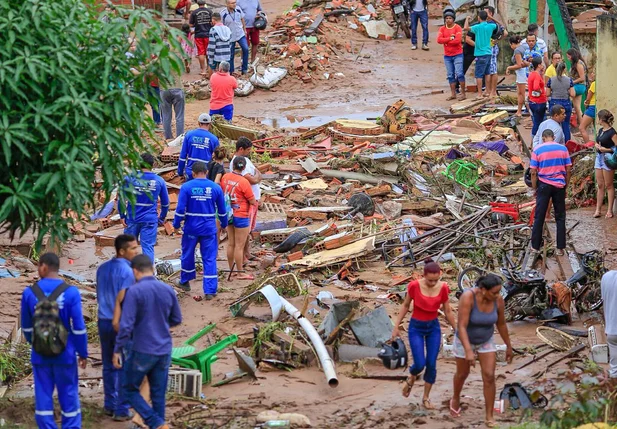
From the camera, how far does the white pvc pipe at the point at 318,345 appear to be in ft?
33.1

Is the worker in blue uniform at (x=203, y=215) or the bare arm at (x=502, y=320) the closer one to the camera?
the bare arm at (x=502, y=320)

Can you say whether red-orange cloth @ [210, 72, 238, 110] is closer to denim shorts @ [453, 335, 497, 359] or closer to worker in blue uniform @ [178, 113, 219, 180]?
worker in blue uniform @ [178, 113, 219, 180]

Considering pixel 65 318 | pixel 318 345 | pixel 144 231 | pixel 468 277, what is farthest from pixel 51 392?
pixel 468 277

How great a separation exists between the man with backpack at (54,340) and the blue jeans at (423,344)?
9.61ft

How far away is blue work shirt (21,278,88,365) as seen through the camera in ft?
27.5

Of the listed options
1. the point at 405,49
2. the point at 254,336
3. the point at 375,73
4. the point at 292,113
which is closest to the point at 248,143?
the point at 254,336

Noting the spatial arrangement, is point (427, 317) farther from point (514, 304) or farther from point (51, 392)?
point (51, 392)

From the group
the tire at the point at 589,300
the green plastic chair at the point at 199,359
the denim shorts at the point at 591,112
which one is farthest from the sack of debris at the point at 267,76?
the green plastic chair at the point at 199,359

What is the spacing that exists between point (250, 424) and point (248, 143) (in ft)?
17.8

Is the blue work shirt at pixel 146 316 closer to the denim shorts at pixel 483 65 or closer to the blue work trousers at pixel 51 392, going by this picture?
the blue work trousers at pixel 51 392

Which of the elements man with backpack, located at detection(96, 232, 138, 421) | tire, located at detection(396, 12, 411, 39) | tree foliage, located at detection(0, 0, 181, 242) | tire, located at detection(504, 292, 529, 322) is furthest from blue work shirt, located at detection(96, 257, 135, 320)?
tire, located at detection(396, 12, 411, 39)

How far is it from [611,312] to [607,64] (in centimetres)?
698

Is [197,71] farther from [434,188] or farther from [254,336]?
[254,336]

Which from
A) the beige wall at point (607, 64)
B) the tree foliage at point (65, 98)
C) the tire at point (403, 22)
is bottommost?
the tire at point (403, 22)
